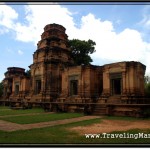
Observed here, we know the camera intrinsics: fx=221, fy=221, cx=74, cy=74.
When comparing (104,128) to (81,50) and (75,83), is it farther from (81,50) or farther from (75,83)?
(81,50)

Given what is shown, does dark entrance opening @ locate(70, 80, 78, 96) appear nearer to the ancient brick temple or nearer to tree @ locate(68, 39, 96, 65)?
the ancient brick temple

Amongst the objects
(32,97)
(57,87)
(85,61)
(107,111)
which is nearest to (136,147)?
(107,111)

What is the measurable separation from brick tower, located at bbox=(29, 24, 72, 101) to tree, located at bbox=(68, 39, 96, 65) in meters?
4.82

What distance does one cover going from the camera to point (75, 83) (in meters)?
23.6

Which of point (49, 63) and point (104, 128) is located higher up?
point (49, 63)

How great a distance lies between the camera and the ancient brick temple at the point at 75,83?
17.4 metres

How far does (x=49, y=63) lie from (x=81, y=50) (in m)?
9.65

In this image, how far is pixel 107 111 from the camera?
53.7ft

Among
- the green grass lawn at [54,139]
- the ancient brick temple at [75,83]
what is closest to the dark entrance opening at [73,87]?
the ancient brick temple at [75,83]

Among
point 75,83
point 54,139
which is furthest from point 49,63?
point 54,139

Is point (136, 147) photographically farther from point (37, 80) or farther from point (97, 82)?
point (37, 80)

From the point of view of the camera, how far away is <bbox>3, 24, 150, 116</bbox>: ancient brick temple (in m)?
17.4

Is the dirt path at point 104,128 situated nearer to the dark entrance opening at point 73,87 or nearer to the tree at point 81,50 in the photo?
the dark entrance opening at point 73,87

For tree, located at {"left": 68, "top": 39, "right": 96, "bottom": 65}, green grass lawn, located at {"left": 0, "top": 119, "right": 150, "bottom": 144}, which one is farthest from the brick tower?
green grass lawn, located at {"left": 0, "top": 119, "right": 150, "bottom": 144}
